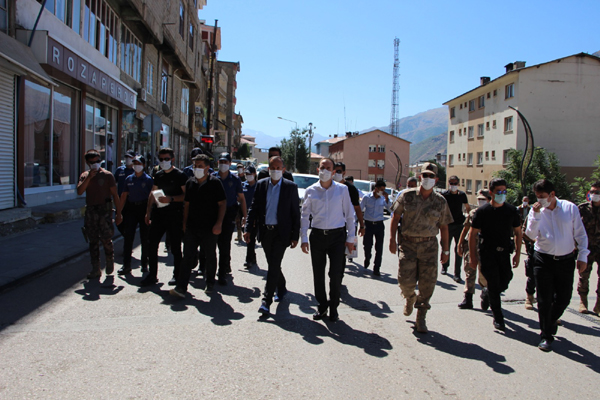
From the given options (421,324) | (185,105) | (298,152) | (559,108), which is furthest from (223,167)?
(298,152)

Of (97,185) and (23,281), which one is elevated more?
(97,185)

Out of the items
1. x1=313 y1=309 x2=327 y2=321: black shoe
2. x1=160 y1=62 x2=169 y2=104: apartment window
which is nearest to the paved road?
x1=313 y1=309 x2=327 y2=321: black shoe

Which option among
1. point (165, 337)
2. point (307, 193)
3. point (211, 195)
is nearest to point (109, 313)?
point (165, 337)

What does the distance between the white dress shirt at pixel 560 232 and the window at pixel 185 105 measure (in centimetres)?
3192

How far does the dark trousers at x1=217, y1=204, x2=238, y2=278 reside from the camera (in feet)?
23.5

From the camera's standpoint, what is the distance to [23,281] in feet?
22.2

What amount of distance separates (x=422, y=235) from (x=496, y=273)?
1.11m

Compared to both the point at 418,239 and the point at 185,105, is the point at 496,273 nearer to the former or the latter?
the point at 418,239

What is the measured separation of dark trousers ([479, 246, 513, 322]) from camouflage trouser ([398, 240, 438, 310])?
75 cm

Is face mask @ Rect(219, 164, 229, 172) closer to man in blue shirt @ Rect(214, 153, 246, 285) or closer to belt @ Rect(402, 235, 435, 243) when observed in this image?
man in blue shirt @ Rect(214, 153, 246, 285)

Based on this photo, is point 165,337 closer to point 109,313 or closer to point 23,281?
point 109,313

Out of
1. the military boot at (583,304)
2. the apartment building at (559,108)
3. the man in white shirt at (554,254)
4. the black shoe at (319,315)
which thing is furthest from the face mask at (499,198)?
the apartment building at (559,108)

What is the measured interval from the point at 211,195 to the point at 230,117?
73.7 meters

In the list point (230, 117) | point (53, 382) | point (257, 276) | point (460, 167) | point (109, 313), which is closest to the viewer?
point (53, 382)
